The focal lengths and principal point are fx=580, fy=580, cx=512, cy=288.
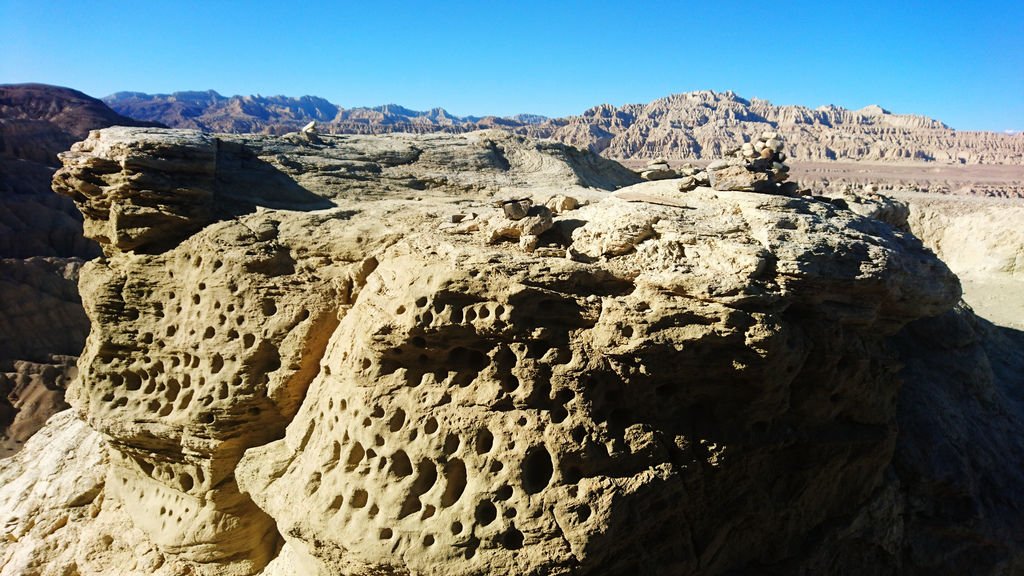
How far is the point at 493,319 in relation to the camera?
4312 mm

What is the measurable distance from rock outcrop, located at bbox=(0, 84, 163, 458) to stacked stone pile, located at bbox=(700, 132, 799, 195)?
70.8 feet

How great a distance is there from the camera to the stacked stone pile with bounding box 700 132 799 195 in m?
5.51

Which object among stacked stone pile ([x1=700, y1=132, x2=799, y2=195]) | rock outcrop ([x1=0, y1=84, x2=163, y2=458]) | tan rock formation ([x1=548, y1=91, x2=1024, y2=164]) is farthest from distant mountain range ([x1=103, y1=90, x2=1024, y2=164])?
stacked stone pile ([x1=700, y1=132, x2=799, y2=195])

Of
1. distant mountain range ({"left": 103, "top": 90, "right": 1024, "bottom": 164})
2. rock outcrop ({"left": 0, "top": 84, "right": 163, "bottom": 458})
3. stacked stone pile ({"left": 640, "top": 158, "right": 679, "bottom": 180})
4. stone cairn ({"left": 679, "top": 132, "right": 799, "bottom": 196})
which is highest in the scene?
distant mountain range ({"left": 103, "top": 90, "right": 1024, "bottom": 164})

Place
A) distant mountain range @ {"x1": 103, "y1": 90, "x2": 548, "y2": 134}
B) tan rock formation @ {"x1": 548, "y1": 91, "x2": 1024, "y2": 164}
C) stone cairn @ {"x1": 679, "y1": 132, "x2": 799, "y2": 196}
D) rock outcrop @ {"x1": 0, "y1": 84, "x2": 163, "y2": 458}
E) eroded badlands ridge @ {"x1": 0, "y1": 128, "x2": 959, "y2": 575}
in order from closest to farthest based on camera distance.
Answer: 1. eroded badlands ridge @ {"x1": 0, "y1": 128, "x2": 959, "y2": 575}
2. stone cairn @ {"x1": 679, "y1": 132, "x2": 799, "y2": 196}
3. rock outcrop @ {"x1": 0, "y1": 84, "x2": 163, "y2": 458}
4. tan rock formation @ {"x1": 548, "y1": 91, "x2": 1024, "y2": 164}
5. distant mountain range @ {"x1": 103, "y1": 90, "x2": 548, "y2": 134}

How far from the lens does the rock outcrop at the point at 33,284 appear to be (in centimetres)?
1956

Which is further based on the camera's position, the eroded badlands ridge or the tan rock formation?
the tan rock formation

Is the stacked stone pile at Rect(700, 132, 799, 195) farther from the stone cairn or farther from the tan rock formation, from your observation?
the tan rock formation

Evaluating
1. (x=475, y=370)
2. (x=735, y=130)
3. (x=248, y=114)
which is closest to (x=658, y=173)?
(x=475, y=370)

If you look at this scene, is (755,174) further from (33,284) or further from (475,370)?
(33,284)

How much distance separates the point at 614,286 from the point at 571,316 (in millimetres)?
441

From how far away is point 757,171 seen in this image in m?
5.79

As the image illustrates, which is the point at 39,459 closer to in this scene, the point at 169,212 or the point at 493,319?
the point at 169,212

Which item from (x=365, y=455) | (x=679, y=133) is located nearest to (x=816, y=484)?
(x=365, y=455)
